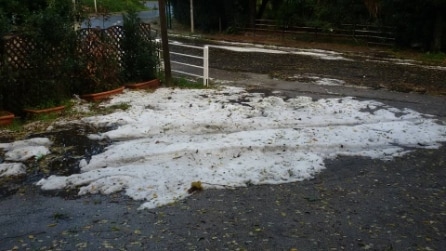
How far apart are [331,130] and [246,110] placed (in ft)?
5.52

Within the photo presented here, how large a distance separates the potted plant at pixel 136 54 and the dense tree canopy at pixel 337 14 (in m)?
10.9

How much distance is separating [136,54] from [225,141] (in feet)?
13.9

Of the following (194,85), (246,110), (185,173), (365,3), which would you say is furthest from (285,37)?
(185,173)

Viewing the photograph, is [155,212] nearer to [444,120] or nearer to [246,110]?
[246,110]

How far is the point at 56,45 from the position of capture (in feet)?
25.6

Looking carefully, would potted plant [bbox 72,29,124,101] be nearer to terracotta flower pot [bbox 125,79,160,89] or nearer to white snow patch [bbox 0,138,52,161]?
terracotta flower pot [bbox 125,79,160,89]

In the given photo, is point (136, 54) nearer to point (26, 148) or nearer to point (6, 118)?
point (6, 118)

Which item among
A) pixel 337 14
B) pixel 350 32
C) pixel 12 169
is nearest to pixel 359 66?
pixel 350 32

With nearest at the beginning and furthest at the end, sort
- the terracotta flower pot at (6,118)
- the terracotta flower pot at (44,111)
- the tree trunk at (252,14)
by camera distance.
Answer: the terracotta flower pot at (6,118) → the terracotta flower pot at (44,111) → the tree trunk at (252,14)

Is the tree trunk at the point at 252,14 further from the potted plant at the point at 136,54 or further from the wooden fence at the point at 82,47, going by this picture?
the potted plant at the point at 136,54

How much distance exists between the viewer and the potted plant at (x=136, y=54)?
927 cm

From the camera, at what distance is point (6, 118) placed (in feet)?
22.6

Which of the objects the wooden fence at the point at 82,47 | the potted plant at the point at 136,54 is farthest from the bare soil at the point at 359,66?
the wooden fence at the point at 82,47

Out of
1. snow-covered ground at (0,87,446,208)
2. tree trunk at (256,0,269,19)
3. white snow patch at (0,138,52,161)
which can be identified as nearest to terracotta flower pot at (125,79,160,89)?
snow-covered ground at (0,87,446,208)
